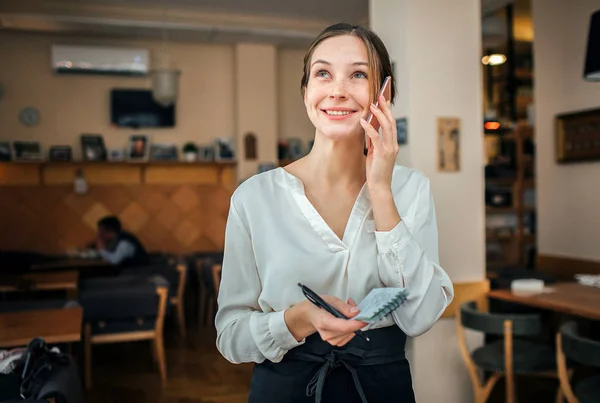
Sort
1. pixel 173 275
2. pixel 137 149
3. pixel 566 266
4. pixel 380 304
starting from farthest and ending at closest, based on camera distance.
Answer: pixel 137 149
pixel 173 275
pixel 566 266
pixel 380 304

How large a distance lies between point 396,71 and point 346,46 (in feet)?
8.51

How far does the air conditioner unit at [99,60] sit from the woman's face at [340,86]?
7.49 metres

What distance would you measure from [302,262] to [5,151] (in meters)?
7.81

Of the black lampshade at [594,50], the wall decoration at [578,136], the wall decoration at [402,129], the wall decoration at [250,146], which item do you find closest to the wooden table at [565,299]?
the wall decoration at [402,129]

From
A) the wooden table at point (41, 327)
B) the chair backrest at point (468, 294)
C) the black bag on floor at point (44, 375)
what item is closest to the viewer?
the black bag on floor at point (44, 375)

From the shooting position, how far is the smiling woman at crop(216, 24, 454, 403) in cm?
112

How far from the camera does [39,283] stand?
17.8 feet

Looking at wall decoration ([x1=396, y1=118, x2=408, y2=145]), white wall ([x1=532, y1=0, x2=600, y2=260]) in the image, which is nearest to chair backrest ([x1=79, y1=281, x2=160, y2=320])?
wall decoration ([x1=396, y1=118, x2=408, y2=145])

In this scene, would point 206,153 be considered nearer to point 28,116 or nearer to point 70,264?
point 28,116

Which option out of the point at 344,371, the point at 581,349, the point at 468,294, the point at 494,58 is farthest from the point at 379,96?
the point at 494,58

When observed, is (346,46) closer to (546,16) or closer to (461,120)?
(461,120)

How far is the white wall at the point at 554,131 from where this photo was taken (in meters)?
5.79

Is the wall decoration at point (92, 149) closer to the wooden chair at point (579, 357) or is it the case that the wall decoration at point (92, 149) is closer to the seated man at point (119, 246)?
the seated man at point (119, 246)

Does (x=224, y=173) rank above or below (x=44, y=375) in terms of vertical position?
above
